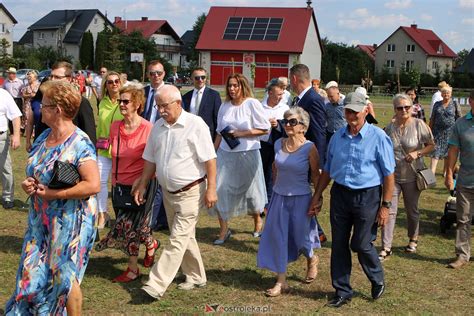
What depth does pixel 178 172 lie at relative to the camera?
5.31m

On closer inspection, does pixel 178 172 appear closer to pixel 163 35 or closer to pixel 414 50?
pixel 414 50

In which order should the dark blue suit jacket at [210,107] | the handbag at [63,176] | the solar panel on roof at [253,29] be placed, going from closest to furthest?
the handbag at [63,176], the dark blue suit jacket at [210,107], the solar panel on roof at [253,29]

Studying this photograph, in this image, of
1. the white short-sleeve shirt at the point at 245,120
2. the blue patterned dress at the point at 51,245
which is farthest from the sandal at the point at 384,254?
the blue patterned dress at the point at 51,245

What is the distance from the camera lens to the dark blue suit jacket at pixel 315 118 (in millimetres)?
6559

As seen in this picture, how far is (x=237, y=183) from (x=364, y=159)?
2.40 meters

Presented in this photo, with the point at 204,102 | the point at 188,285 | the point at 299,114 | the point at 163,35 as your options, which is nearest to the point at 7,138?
the point at 204,102

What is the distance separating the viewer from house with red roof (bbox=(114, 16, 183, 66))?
89719mm

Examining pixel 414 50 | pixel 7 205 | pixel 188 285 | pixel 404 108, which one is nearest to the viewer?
pixel 188 285

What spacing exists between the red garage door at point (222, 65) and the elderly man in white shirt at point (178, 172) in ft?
184

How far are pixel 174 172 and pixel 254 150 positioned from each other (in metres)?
2.16

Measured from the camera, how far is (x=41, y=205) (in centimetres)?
403

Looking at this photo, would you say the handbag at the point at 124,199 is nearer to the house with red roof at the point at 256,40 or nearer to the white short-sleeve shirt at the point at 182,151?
the white short-sleeve shirt at the point at 182,151

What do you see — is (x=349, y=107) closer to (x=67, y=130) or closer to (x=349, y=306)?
(x=349, y=306)

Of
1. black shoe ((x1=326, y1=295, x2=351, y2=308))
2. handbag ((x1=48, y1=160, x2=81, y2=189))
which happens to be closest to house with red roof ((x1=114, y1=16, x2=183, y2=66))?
black shoe ((x1=326, y1=295, x2=351, y2=308))
